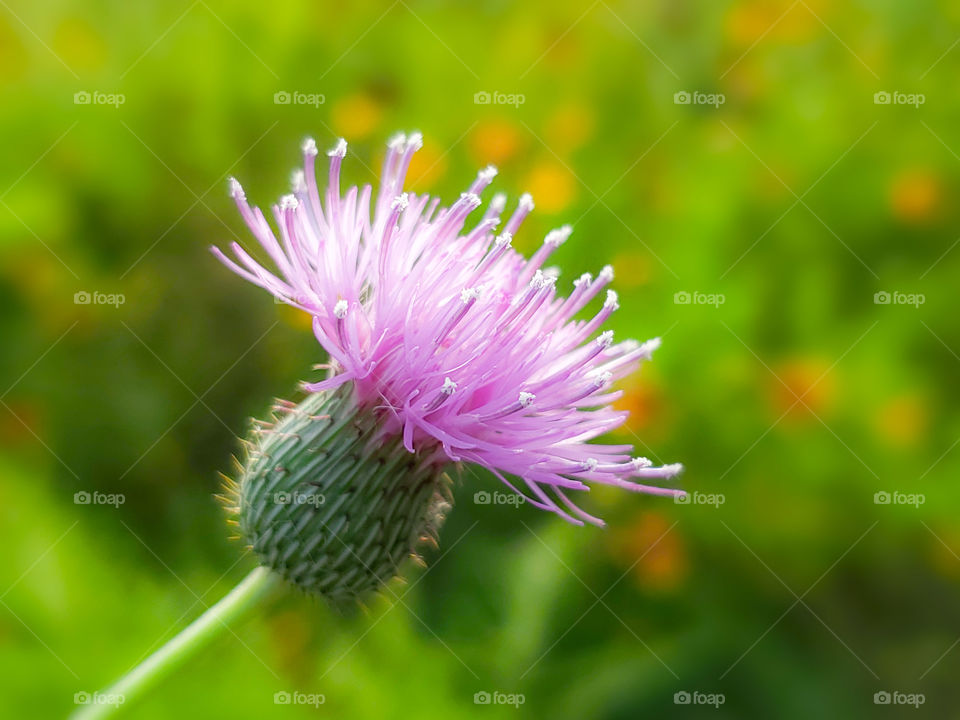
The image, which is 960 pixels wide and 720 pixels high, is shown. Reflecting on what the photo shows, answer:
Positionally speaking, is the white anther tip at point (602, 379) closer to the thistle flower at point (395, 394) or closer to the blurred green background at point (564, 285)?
the thistle flower at point (395, 394)

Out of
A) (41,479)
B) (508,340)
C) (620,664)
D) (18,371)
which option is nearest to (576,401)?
(508,340)

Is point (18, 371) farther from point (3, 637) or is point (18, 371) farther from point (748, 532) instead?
point (748, 532)

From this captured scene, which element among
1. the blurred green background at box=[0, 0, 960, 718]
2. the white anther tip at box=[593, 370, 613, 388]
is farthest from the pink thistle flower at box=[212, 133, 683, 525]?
the blurred green background at box=[0, 0, 960, 718]

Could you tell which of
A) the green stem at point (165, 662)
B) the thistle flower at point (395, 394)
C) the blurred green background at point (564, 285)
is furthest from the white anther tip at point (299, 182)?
the blurred green background at point (564, 285)

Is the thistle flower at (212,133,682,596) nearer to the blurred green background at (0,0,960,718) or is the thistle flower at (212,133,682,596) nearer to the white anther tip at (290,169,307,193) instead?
the white anther tip at (290,169,307,193)

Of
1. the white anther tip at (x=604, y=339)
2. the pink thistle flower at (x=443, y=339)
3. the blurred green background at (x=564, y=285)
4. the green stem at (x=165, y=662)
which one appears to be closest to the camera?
the green stem at (x=165, y=662)

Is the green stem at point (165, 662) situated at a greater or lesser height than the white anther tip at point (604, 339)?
lesser
